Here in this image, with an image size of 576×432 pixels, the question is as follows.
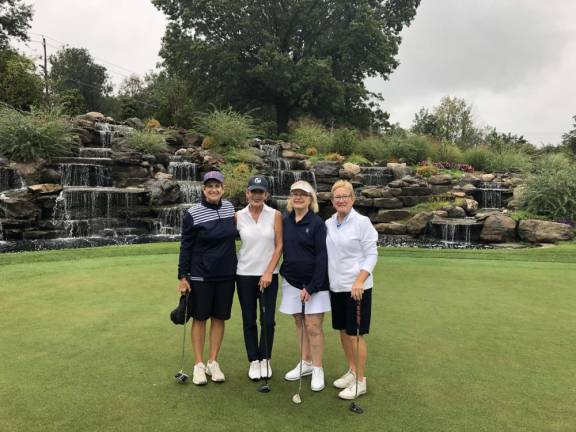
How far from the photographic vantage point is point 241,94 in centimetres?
3061

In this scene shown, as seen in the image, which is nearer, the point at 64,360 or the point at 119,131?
the point at 64,360

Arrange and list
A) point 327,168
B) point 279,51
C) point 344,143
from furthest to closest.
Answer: point 279,51 → point 344,143 → point 327,168

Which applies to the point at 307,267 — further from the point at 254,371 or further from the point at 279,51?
the point at 279,51

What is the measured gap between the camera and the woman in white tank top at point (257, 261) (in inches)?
127

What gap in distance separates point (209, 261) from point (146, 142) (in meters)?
15.7

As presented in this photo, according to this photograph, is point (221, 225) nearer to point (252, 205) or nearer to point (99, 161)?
point (252, 205)

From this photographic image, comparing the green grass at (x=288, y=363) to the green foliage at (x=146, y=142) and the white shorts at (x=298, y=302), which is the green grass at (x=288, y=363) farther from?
the green foliage at (x=146, y=142)

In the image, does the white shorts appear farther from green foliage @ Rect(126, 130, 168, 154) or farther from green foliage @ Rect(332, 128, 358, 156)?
green foliage @ Rect(332, 128, 358, 156)

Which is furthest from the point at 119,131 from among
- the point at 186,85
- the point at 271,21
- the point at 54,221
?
the point at 271,21

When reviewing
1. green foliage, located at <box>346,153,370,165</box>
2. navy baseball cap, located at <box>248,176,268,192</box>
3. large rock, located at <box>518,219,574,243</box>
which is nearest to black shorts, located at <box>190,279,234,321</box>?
navy baseball cap, located at <box>248,176,268,192</box>


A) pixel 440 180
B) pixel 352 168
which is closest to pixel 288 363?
pixel 440 180

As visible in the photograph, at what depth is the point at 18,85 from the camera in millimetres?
24969

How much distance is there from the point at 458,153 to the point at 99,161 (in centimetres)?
1689

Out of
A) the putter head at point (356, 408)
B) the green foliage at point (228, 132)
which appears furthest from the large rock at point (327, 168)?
the putter head at point (356, 408)
